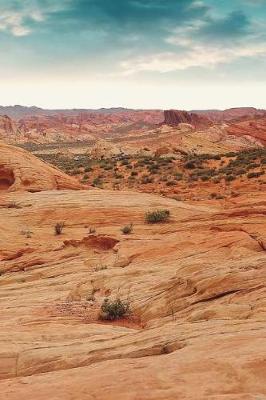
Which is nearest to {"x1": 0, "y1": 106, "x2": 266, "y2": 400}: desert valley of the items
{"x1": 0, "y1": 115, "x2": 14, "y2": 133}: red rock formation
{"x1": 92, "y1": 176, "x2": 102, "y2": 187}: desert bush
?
{"x1": 92, "y1": 176, "x2": 102, "y2": 187}: desert bush

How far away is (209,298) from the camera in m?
10.9

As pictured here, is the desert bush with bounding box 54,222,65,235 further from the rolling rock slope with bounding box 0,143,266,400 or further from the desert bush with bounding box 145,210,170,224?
the desert bush with bounding box 145,210,170,224

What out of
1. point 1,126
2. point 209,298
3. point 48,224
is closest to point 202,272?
point 209,298

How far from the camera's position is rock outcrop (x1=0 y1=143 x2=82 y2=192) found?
2944 centimetres

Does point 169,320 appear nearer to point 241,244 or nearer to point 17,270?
point 241,244

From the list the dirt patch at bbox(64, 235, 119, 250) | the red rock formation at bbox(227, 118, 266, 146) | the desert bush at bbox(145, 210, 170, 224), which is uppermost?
the red rock formation at bbox(227, 118, 266, 146)

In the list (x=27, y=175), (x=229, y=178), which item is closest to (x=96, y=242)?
(x=27, y=175)

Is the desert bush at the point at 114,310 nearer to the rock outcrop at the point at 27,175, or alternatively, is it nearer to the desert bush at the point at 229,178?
the rock outcrop at the point at 27,175

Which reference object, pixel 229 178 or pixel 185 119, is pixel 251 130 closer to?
pixel 229 178

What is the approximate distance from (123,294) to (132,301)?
0.70m

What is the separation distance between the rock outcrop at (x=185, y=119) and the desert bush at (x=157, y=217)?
470 ft

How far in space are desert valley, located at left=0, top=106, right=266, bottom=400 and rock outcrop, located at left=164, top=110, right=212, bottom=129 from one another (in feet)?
463

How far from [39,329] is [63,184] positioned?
20.8 m

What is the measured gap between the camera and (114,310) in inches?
465
